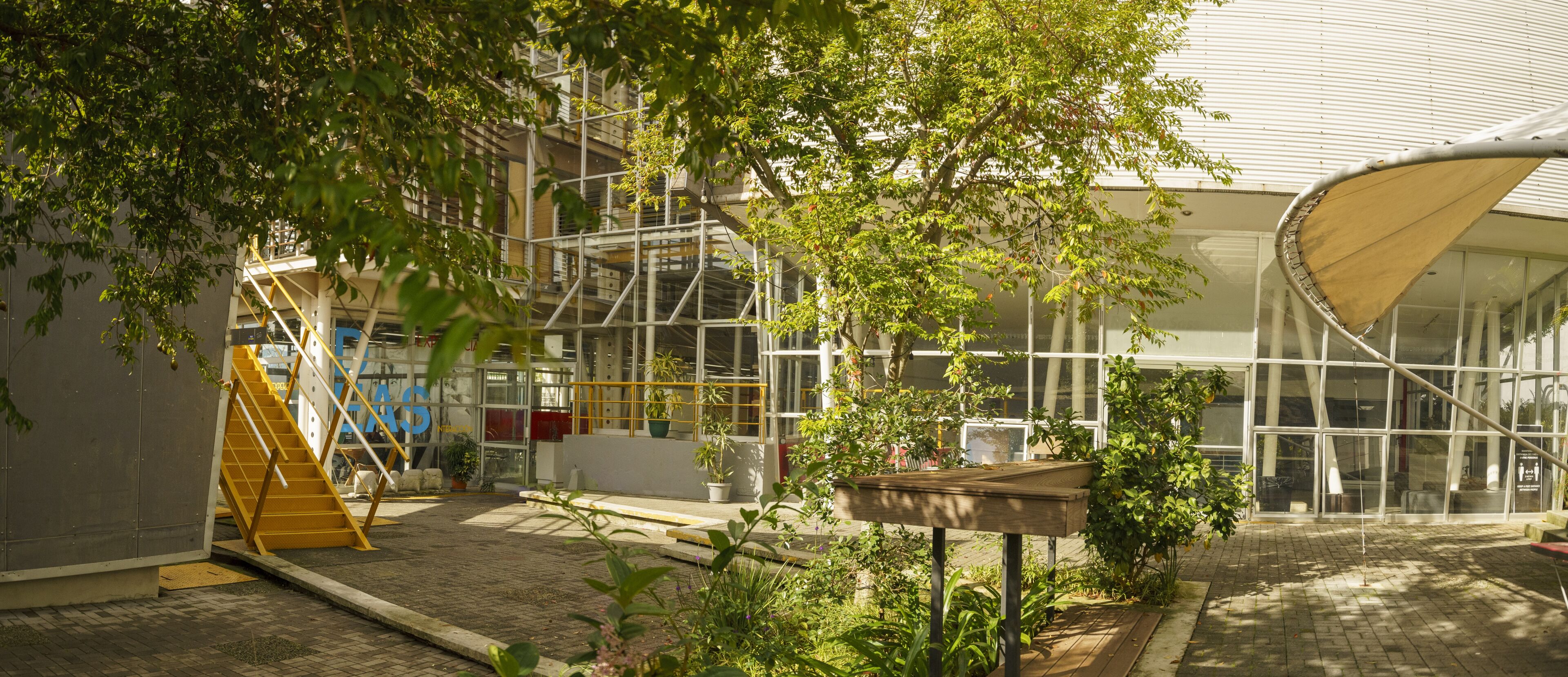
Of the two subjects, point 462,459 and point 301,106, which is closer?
point 301,106

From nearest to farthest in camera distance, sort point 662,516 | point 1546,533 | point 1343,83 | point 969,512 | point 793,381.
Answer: point 969,512
point 1546,533
point 662,516
point 1343,83
point 793,381

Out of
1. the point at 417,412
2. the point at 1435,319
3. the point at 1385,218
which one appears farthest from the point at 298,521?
the point at 1435,319

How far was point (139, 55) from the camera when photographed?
4.30m

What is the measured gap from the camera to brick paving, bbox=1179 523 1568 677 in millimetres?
6172

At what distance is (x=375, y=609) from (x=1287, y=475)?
1375 cm

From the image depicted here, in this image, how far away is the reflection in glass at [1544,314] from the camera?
53.8ft

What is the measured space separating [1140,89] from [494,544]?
8.19 metres

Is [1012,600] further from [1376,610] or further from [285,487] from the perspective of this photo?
[285,487]

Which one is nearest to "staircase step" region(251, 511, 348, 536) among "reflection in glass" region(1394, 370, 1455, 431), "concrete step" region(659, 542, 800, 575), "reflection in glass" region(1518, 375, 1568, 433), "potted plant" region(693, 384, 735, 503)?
"concrete step" region(659, 542, 800, 575)

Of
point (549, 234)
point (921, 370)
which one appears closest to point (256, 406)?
point (921, 370)

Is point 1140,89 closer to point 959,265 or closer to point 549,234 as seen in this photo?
point 959,265

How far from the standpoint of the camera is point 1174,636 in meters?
6.71

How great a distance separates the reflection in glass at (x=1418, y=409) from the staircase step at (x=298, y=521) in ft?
50.9

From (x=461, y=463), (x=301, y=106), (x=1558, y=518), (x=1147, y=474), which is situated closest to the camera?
(x=301, y=106)
